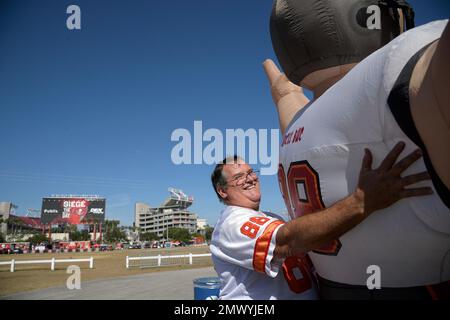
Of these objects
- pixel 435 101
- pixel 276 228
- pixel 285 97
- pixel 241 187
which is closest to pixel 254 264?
pixel 276 228

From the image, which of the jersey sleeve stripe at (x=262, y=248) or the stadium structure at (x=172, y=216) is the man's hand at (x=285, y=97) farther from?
the stadium structure at (x=172, y=216)

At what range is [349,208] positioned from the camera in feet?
5.26

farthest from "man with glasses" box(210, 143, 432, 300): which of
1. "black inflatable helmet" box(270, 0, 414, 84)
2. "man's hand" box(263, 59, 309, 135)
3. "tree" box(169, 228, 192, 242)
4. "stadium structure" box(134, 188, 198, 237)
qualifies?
"stadium structure" box(134, 188, 198, 237)

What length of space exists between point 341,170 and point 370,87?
43cm

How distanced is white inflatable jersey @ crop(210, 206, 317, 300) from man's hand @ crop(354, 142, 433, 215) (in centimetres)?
67

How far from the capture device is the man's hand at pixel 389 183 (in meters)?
1.44

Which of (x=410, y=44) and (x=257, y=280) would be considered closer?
(x=410, y=44)

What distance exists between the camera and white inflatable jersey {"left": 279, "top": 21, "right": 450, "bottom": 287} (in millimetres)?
1491

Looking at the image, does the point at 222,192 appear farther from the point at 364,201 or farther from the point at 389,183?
the point at 389,183

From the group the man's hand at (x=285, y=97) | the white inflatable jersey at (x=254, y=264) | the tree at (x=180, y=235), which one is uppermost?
the man's hand at (x=285, y=97)

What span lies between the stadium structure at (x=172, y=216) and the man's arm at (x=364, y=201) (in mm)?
122684

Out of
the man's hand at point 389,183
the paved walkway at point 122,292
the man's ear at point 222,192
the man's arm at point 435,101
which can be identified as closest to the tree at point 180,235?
the paved walkway at point 122,292

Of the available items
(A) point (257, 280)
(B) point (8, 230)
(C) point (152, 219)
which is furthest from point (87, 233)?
(A) point (257, 280)

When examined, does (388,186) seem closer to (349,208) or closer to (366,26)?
(349,208)
